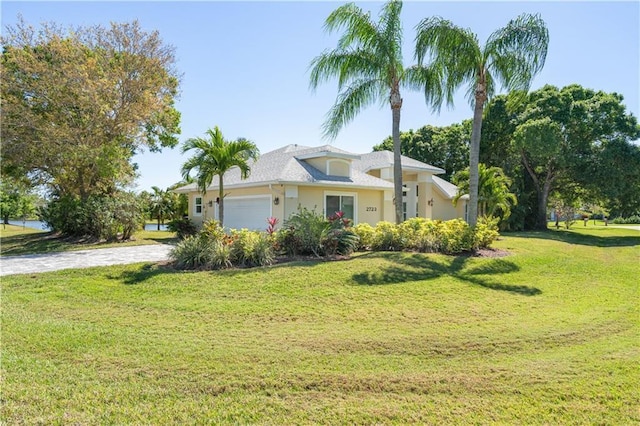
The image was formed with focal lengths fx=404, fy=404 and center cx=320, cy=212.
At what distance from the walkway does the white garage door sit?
499cm

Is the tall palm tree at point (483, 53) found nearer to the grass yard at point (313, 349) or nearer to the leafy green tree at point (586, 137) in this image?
the grass yard at point (313, 349)

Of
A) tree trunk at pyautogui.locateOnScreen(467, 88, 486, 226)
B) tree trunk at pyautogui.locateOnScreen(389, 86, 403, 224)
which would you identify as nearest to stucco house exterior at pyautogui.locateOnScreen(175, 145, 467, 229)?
tree trunk at pyautogui.locateOnScreen(389, 86, 403, 224)

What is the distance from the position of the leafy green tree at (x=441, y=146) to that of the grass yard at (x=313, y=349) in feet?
86.7

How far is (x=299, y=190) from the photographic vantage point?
62.4 feet

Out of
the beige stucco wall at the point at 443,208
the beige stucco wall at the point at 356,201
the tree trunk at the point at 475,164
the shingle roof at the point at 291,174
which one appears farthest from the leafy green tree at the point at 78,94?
the beige stucco wall at the point at 443,208

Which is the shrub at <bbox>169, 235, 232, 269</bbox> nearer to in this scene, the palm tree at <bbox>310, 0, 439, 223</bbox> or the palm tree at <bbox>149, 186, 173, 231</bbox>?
the palm tree at <bbox>310, 0, 439, 223</bbox>

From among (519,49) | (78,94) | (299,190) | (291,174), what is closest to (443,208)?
(299,190)

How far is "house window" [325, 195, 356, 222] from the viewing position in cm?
2002

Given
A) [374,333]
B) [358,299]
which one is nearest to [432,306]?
[358,299]

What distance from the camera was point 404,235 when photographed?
45.6ft

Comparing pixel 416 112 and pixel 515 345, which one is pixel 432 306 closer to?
pixel 515 345

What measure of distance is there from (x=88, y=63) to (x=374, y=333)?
17.2 metres

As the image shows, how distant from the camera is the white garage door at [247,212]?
19.2m

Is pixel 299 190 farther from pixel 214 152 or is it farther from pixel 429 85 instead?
pixel 429 85
